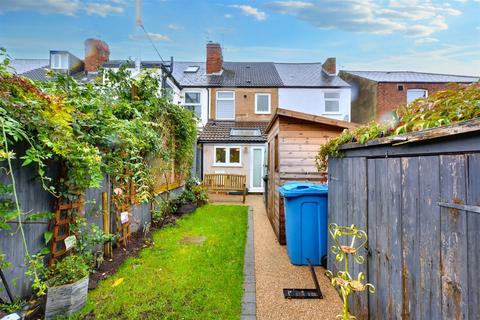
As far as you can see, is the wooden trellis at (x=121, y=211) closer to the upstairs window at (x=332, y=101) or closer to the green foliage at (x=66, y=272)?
the green foliage at (x=66, y=272)

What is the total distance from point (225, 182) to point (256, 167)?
2.79 metres

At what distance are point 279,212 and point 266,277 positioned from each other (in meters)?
1.86

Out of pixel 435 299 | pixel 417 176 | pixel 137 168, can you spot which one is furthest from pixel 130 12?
pixel 435 299

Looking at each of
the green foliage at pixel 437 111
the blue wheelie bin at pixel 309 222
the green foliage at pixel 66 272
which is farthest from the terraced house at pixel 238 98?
the green foliage at pixel 437 111

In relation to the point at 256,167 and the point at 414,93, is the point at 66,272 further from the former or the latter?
the point at 414,93

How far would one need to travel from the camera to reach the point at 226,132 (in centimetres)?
1408

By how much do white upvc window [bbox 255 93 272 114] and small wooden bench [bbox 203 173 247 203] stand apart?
5.80m

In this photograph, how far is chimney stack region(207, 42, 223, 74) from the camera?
657 inches

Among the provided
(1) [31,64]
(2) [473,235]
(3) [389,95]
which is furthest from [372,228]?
(1) [31,64]

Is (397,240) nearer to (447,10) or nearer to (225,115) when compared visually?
(447,10)

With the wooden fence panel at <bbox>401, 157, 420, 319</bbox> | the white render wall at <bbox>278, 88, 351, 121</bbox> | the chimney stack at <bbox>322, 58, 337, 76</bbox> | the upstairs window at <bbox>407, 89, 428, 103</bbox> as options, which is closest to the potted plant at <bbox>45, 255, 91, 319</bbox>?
the wooden fence panel at <bbox>401, 157, 420, 319</bbox>

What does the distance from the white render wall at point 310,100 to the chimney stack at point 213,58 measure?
4.49 m

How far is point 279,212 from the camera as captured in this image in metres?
5.62

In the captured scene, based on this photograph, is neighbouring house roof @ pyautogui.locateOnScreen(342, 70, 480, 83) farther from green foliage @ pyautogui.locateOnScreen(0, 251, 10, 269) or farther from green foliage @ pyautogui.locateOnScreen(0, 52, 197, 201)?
green foliage @ pyautogui.locateOnScreen(0, 251, 10, 269)
